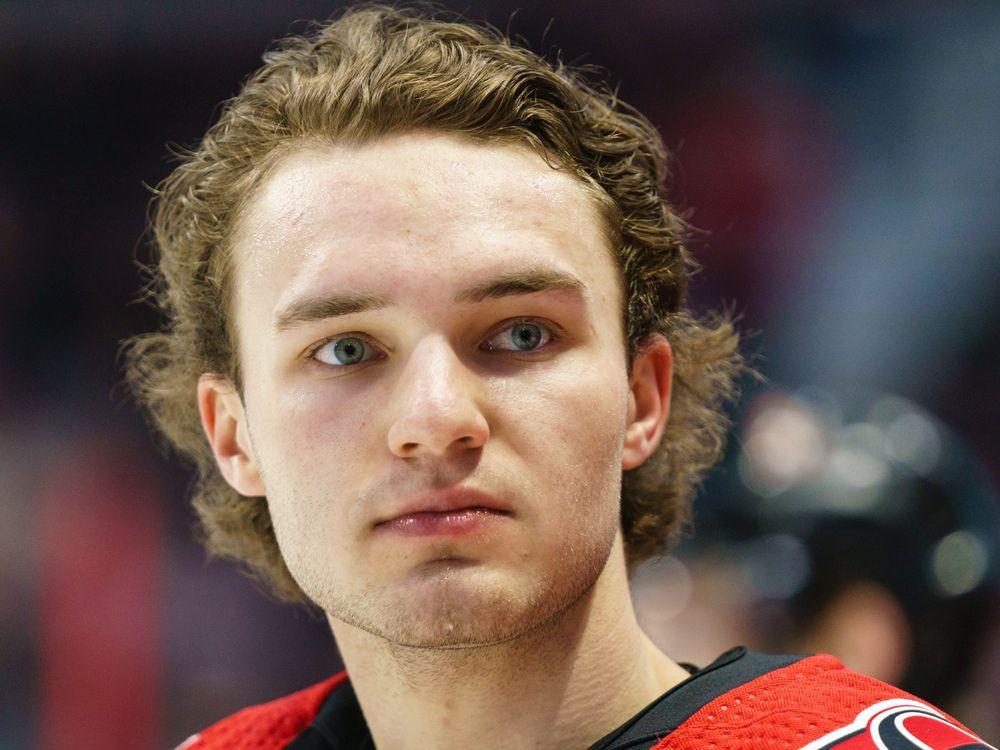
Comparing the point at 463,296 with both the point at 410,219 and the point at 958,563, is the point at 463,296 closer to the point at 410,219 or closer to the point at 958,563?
the point at 410,219

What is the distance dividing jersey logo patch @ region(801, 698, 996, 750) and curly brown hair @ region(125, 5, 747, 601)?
0.77 m

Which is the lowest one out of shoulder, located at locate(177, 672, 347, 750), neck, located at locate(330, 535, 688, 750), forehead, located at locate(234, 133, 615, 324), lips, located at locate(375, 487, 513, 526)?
neck, located at locate(330, 535, 688, 750)

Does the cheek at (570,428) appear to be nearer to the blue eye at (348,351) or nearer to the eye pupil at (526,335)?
the eye pupil at (526,335)

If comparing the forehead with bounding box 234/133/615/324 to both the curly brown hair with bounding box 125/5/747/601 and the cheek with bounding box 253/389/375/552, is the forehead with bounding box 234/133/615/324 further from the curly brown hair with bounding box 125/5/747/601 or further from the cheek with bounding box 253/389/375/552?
the cheek with bounding box 253/389/375/552

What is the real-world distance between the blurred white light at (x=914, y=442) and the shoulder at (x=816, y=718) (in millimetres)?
1991

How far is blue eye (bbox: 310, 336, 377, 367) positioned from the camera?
6.82 feet

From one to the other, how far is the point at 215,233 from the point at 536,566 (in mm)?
977

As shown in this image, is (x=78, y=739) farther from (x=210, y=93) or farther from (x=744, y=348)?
(x=744, y=348)

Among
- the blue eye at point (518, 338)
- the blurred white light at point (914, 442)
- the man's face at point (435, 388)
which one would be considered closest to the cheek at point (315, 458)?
the man's face at point (435, 388)

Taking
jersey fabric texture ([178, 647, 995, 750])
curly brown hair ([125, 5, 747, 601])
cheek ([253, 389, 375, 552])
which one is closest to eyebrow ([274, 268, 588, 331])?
cheek ([253, 389, 375, 552])

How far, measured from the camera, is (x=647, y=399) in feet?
8.10

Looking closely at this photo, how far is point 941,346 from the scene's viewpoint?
19.3ft

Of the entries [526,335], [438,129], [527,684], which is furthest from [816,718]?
[438,129]

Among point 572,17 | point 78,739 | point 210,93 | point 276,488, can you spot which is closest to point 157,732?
point 78,739
